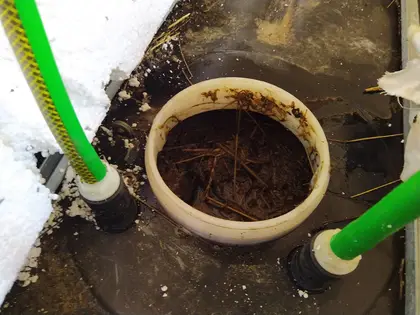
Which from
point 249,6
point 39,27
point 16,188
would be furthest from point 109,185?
point 249,6

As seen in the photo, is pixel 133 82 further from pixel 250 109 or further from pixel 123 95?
pixel 250 109

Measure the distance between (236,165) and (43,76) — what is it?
0.51 meters

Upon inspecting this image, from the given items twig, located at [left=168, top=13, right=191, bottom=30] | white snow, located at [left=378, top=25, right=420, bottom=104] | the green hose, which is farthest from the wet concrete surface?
the green hose

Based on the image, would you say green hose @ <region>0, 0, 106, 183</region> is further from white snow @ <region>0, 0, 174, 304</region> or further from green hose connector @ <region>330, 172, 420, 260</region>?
green hose connector @ <region>330, 172, 420, 260</region>

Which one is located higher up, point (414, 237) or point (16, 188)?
point (16, 188)

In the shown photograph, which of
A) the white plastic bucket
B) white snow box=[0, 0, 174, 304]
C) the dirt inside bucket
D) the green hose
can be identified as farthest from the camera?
the dirt inside bucket

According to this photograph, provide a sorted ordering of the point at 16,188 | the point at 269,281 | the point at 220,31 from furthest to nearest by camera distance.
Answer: the point at 220,31 < the point at 269,281 < the point at 16,188

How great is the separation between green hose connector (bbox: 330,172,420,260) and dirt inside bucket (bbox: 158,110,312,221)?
8.6 inches

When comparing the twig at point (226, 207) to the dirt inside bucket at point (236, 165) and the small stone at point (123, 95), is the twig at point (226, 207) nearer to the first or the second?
the dirt inside bucket at point (236, 165)

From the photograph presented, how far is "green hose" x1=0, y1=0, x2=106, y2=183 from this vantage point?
485 millimetres

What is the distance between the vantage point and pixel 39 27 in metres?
0.50

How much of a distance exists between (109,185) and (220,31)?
1.74ft

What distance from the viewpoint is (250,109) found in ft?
3.34

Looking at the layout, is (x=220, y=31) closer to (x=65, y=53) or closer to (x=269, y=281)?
(x=65, y=53)
